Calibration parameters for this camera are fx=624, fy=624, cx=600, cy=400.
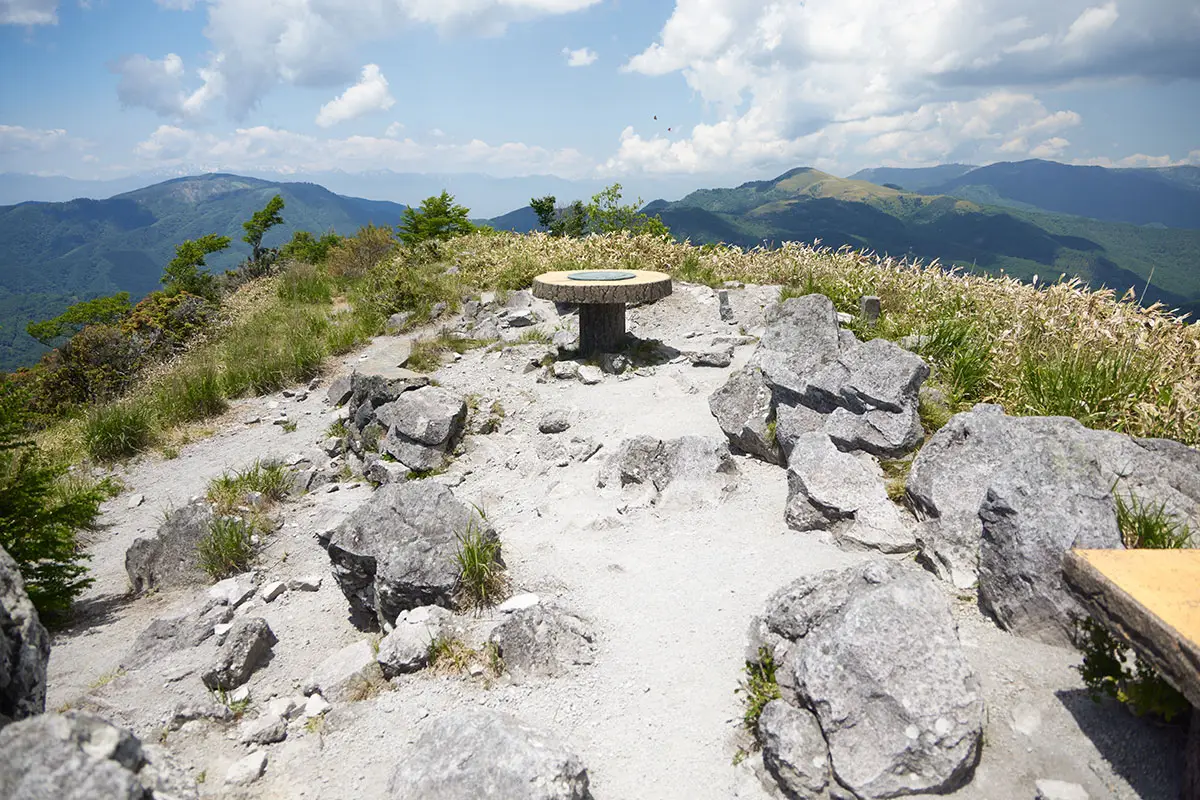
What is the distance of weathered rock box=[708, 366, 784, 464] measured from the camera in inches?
250

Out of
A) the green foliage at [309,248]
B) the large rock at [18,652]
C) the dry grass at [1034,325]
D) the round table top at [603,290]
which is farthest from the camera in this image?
the green foliage at [309,248]

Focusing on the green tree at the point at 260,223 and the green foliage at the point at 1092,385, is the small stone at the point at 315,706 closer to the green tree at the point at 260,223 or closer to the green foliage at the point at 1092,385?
the green foliage at the point at 1092,385

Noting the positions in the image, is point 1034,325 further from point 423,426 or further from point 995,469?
point 423,426

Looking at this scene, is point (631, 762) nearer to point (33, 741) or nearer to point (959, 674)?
point (959, 674)

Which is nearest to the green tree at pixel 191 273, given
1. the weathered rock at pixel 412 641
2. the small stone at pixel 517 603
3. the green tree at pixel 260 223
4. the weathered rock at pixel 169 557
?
the green tree at pixel 260 223

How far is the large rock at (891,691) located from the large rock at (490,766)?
1.09 m

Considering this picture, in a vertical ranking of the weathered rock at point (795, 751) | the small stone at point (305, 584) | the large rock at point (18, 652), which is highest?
the large rock at point (18, 652)

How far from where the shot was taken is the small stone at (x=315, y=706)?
3.96 m

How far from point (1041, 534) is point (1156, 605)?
120 cm

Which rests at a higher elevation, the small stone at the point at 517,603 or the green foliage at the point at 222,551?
the small stone at the point at 517,603

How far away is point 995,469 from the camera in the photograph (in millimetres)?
4473

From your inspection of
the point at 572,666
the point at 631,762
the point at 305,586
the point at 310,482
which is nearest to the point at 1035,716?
the point at 631,762

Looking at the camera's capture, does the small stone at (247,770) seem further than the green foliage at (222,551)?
No

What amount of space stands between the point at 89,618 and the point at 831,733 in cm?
616
